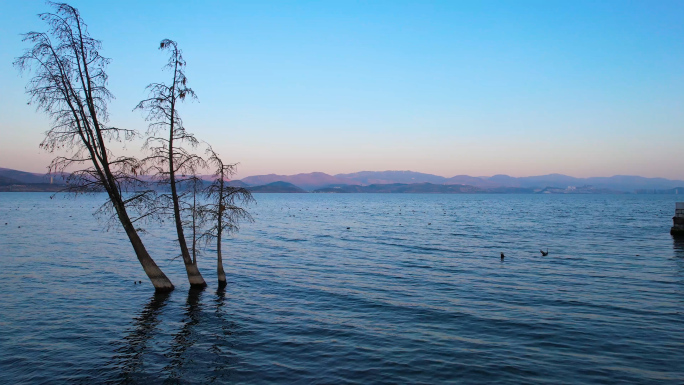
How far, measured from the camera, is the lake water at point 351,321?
14.1m

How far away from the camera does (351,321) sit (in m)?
19.3

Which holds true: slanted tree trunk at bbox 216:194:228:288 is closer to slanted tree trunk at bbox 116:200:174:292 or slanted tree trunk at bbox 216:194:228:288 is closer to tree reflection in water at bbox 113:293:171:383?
slanted tree trunk at bbox 116:200:174:292

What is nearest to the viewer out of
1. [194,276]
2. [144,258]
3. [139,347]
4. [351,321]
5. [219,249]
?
[139,347]

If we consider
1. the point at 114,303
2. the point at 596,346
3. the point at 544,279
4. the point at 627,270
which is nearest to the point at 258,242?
the point at 114,303

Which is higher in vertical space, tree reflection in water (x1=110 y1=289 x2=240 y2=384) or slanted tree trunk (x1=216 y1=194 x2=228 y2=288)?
slanted tree trunk (x1=216 y1=194 x2=228 y2=288)

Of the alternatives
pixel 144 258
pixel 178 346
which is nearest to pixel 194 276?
pixel 144 258

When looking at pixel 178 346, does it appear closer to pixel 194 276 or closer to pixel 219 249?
pixel 194 276

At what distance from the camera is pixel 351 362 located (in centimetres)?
1469

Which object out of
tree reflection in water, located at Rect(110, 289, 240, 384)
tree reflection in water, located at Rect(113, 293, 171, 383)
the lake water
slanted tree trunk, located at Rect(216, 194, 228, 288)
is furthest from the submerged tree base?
tree reflection in water, located at Rect(113, 293, 171, 383)

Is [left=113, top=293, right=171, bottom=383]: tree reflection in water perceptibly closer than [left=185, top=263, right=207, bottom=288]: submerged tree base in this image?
Yes

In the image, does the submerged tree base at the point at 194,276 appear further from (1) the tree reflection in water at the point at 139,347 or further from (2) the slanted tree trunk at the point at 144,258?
(1) the tree reflection in water at the point at 139,347

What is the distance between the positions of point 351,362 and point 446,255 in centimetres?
2606

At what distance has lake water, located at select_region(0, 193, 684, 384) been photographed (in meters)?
14.1

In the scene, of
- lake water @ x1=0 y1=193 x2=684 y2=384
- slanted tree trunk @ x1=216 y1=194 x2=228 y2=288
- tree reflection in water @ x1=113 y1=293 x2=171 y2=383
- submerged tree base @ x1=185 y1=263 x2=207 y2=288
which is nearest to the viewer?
tree reflection in water @ x1=113 y1=293 x2=171 y2=383
